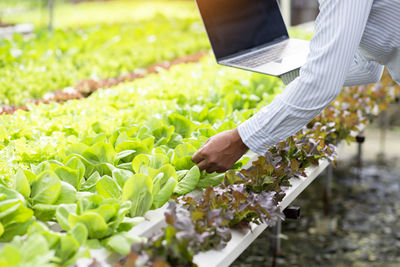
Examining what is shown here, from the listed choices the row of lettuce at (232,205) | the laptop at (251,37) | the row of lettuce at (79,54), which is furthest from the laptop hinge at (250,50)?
the row of lettuce at (79,54)

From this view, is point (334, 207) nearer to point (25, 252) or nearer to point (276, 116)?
point (276, 116)

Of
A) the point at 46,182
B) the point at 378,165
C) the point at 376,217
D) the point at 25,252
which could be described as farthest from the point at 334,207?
the point at 25,252

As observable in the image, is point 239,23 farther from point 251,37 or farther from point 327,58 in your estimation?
point 327,58

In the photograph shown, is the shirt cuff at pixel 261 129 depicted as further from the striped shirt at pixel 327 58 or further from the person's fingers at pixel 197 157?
the person's fingers at pixel 197 157

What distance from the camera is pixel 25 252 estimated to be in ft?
4.19

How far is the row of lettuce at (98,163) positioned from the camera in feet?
4.80

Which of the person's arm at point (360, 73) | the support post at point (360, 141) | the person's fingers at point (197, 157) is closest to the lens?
the person's fingers at point (197, 157)

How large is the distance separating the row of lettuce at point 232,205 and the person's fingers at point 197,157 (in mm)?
122

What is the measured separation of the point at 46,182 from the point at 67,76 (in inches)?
90.0

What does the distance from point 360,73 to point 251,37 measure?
0.58m

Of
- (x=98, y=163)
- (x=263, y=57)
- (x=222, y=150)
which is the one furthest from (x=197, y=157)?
(x=263, y=57)

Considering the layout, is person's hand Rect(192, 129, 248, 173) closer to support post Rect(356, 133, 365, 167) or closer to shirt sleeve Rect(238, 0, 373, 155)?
shirt sleeve Rect(238, 0, 373, 155)

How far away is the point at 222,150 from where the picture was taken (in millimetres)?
1760

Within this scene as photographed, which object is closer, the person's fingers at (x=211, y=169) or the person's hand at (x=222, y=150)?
the person's hand at (x=222, y=150)
